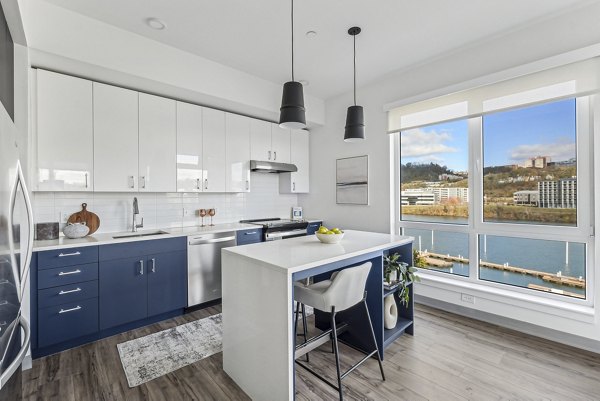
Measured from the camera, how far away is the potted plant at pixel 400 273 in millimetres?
2477

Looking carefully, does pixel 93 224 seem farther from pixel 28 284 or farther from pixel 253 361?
pixel 253 361

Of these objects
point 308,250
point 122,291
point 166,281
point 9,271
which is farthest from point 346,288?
point 122,291

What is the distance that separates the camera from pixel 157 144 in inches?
122

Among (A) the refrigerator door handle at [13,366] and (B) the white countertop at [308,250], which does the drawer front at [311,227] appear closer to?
(B) the white countertop at [308,250]

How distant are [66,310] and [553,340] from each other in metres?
4.29

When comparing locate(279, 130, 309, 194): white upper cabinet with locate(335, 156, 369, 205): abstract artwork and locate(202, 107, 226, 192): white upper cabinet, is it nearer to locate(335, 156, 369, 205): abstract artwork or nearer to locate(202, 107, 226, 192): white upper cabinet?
locate(335, 156, 369, 205): abstract artwork

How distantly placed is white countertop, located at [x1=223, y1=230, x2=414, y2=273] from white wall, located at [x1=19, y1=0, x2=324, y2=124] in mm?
2044

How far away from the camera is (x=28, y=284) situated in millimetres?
2168

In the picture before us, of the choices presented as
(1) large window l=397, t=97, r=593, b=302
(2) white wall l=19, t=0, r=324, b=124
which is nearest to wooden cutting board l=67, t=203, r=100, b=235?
(2) white wall l=19, t=0, r=324, b=124

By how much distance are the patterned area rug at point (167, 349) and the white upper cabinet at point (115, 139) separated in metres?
1.53

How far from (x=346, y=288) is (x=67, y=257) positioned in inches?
92.4

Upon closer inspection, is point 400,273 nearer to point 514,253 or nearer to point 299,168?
point 514,253

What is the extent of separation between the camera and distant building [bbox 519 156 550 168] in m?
2.62

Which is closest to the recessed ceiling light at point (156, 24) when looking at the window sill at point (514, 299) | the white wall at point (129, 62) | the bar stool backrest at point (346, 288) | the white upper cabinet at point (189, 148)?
the white wall at point (129, 62)
